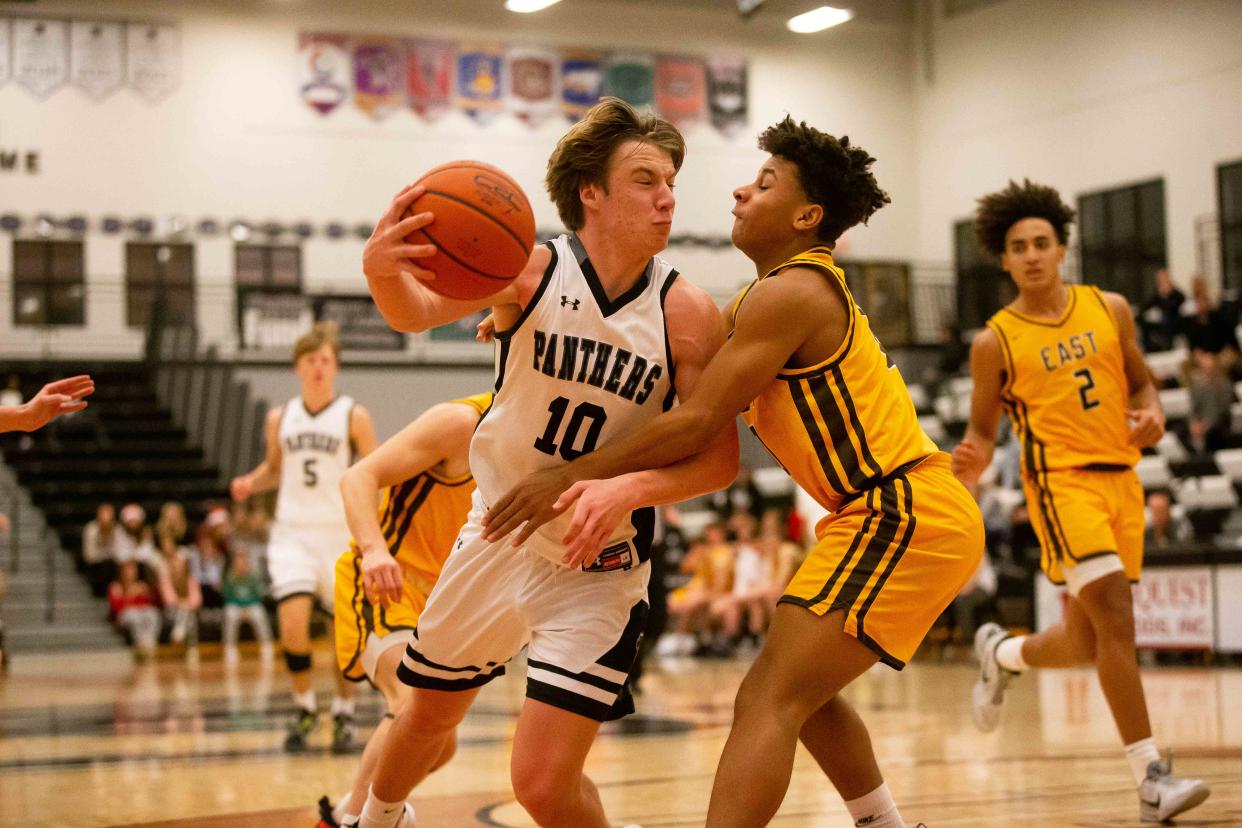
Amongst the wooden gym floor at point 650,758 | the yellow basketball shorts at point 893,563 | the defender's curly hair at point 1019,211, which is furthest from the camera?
the defender's curly hair at point 1019,211

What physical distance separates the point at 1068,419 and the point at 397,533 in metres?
2.55

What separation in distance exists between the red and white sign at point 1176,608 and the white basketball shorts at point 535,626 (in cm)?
889

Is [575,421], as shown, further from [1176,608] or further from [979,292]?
[979,292]

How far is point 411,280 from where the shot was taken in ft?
11.5

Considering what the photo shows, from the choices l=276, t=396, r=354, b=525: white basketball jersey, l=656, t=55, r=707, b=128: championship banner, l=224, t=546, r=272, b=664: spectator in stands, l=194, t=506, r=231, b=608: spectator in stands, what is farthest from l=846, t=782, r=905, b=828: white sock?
l=656, t=55, r=707, b=128: championship banner

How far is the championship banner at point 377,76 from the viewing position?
25422 mm

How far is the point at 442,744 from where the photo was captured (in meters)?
4.13

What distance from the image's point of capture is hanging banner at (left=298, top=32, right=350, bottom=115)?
2519 cm

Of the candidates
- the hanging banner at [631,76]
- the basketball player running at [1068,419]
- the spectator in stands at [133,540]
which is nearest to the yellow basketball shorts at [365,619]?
the basketball player running at [1068,419]

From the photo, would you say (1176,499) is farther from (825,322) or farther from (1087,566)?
(825,322)

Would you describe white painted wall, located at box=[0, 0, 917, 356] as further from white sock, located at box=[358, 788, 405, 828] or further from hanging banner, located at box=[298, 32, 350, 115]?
white sock, located at box=[358, 788, 405, 828]

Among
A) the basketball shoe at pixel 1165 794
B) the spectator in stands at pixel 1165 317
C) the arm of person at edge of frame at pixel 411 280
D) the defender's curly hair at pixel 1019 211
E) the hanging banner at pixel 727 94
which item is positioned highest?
the hanging banner at pixel 727 94

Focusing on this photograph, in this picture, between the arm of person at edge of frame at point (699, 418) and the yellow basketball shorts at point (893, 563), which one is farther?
the yellow basketball shorts at point (893, 563)

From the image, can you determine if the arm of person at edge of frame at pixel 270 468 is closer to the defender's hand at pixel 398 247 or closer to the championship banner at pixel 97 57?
the defender's hand at pixel 398 247
